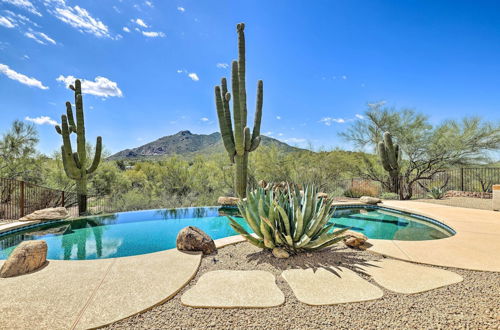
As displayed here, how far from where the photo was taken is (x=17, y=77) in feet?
31.2

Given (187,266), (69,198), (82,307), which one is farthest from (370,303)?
(69,198)

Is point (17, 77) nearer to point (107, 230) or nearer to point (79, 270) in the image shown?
point (107, 230)

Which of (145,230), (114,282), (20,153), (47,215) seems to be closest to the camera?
(114,282)

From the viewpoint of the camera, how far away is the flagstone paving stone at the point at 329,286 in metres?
2.00

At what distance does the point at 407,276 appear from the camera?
2455mm

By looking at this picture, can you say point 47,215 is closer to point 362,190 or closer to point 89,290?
point 89,290

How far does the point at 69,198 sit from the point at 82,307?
34.1ft

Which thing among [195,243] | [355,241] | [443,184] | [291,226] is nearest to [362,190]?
[443,184]

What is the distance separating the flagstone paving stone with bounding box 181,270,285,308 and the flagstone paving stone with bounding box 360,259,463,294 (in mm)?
1107

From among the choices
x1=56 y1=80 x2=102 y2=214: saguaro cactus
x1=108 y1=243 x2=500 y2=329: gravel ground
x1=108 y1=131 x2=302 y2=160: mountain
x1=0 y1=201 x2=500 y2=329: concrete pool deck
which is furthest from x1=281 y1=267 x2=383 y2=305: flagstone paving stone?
x1=108 y1=131 x2=302 y2=160: mountain

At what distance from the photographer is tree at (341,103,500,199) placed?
34.2ft

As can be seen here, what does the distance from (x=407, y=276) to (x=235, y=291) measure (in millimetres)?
1821

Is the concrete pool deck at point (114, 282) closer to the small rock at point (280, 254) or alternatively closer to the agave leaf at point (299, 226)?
the small rock at point (280, 254)

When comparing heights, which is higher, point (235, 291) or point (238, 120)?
point (238, 120)
